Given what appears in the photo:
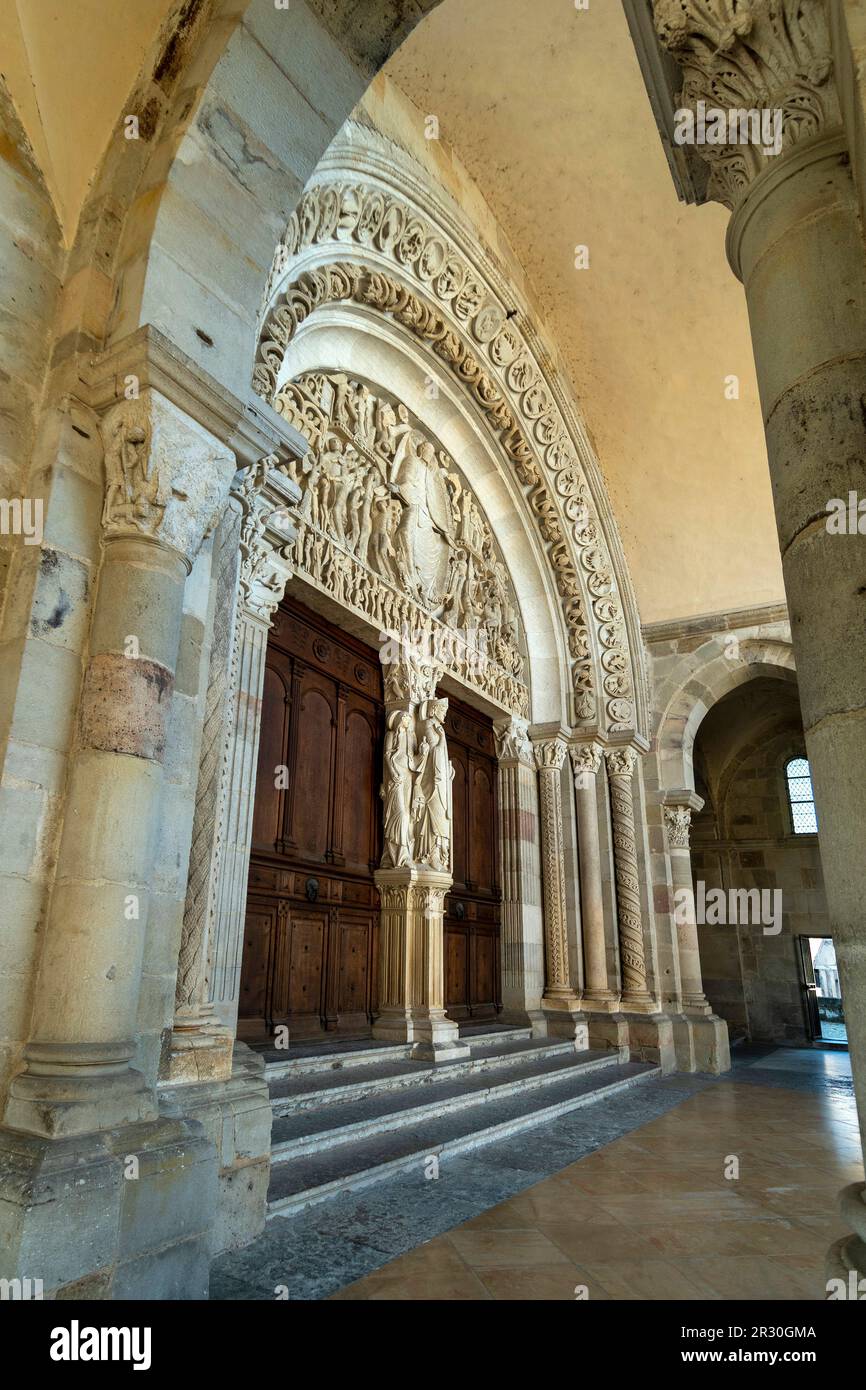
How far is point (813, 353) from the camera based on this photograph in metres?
1.74

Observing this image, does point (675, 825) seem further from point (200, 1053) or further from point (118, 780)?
point (118, 780)

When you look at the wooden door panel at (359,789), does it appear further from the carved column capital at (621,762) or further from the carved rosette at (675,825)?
the carved rosette at (675,825)

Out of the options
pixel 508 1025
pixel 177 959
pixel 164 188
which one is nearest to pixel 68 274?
pixel 164 188

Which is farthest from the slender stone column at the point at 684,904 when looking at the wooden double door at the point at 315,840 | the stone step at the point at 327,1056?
the stone step at the point at 327,1056

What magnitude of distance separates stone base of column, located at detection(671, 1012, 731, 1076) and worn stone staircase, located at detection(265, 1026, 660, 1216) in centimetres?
182

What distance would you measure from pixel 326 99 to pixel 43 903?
9.93ft

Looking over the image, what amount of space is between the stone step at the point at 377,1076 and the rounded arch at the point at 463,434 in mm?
3204

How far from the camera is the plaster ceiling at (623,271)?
19.0ft

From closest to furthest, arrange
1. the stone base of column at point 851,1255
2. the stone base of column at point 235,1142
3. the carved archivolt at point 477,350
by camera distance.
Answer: the stone base of column at point 851,1255 → the stone base of column at point 235,1142 → the carved archivolt at point 477,350

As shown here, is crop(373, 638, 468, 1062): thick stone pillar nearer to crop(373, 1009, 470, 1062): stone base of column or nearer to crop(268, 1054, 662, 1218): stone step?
crop(373, 1009, 470, 1062): stone base of column

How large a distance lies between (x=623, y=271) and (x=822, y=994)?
549 inches

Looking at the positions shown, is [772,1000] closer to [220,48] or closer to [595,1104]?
[595,1104]

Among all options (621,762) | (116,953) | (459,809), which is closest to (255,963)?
(116,953)

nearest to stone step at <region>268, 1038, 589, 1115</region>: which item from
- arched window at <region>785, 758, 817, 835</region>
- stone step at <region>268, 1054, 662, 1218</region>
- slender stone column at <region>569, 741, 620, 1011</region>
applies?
stone step at <region>268, 1054, 662, 1218</region>
